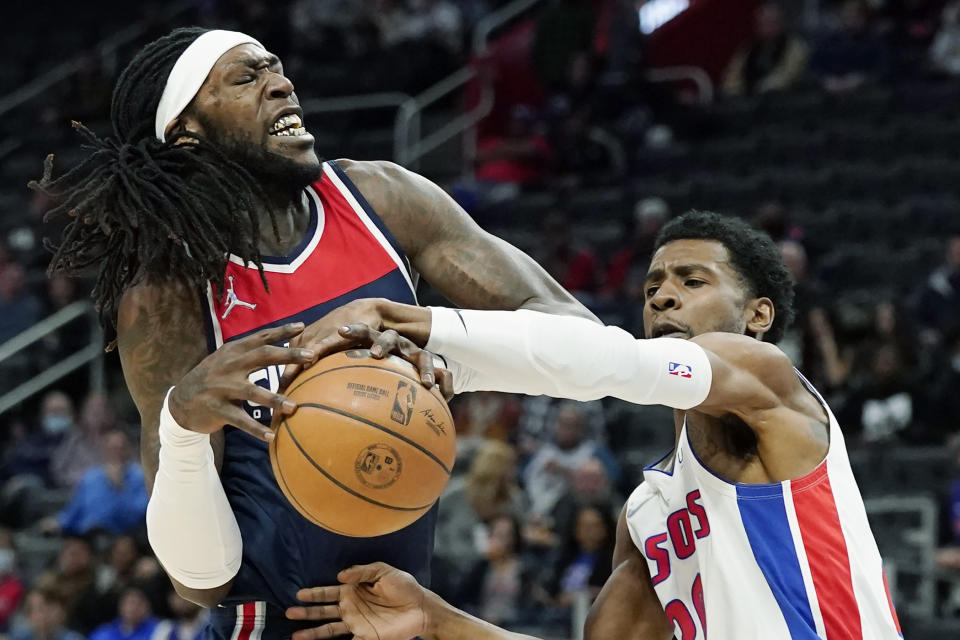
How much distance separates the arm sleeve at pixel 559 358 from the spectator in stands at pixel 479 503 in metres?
4.79

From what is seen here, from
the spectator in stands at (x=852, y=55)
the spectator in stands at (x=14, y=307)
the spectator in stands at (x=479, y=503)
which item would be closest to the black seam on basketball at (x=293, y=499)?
the spectator in stands at (x=479, y=503)

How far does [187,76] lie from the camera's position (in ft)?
11.3

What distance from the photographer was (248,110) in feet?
11.4

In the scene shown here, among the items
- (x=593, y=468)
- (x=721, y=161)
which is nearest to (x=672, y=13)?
(x=721, y=161)

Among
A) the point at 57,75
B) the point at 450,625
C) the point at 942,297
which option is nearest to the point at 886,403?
the point at 942,297

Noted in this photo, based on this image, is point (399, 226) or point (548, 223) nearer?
point (399, 226)

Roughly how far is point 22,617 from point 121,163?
238 inches

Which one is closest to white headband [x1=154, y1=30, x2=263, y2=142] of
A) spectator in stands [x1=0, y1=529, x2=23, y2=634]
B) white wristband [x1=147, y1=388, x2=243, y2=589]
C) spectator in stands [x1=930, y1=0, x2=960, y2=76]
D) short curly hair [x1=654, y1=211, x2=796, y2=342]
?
white wristband [x1=147, y1=388, x2=243, y2=589]

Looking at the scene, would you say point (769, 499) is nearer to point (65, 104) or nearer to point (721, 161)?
point (721, 161)

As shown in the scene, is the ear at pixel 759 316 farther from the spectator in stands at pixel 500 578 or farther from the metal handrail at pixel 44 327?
the metal handrail at pixel 44 327

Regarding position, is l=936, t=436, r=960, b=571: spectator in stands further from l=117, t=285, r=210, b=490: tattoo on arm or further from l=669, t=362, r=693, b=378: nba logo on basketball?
l=117, t=285, r=210, b=490: tattoo on arm

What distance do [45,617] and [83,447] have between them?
1.82m

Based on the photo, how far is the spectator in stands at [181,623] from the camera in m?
7.73

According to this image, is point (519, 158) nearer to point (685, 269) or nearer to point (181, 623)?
point (181, 623)
